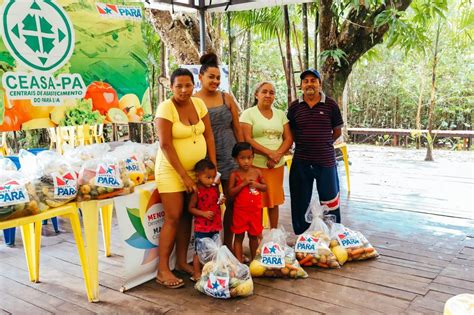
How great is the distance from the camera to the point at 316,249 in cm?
259

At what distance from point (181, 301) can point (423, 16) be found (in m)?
4.34

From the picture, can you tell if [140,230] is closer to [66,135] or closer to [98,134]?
[66,135]

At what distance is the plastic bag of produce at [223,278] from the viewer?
218cm

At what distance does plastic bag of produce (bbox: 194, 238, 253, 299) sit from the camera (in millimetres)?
2182

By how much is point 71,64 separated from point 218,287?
5.10 feet

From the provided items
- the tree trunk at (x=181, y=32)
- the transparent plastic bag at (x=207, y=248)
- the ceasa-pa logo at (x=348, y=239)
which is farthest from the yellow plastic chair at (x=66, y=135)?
the ceasa-pa logo at (x=348, y=239)

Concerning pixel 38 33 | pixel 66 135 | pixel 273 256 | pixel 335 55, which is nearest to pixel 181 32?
pixel 335 55

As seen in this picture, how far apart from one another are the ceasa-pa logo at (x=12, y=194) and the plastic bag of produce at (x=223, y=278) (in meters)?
1.00

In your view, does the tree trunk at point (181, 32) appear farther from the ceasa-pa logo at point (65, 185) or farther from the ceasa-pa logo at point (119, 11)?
the ceasa-pa logo at point (65, 185)

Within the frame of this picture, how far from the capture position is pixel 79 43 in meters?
2.42

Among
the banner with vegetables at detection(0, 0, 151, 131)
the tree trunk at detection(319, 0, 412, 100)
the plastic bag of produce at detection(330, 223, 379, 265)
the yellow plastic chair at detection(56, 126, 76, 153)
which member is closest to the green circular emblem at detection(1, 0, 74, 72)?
the banner with vegetables at detection(0, 0, 151, 131)

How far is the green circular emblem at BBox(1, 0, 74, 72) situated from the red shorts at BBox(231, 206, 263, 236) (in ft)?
4.53

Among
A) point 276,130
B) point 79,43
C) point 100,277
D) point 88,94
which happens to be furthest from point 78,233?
point 276,130

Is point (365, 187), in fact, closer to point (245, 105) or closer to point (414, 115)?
point (245, 105)
